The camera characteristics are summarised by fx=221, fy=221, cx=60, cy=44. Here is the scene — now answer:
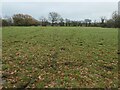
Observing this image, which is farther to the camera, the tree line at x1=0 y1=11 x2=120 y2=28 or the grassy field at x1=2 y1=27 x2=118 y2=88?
the tree line at x1=0 y1=11 x2=120 y2=28

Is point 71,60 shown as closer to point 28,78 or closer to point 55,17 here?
point 28,78

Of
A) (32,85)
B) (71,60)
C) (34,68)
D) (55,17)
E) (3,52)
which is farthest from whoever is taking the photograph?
(55,17)

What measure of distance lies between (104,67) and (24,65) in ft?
15.1

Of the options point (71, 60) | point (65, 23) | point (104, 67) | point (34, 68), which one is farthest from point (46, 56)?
point (65, 23)

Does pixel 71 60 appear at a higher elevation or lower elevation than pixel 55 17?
lower

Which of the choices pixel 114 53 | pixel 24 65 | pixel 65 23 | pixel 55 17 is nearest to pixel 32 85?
pixel 24 65

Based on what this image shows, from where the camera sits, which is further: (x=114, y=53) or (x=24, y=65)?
(x=114, y=53)

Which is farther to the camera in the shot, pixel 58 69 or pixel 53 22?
pixel 53 22

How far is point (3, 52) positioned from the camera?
15812 millimetres

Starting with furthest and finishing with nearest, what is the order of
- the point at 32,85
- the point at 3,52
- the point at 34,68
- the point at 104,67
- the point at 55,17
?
the point at 55,17 < the point at 3,52 < the point at 104,67 < the point at 34,68 < the point at 32,85

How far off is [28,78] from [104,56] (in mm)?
6873

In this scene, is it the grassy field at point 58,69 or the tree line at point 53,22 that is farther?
the tree line at point 53,22

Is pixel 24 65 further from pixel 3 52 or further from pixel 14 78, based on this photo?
pixel 3 52

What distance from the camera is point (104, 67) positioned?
41.9 ft
